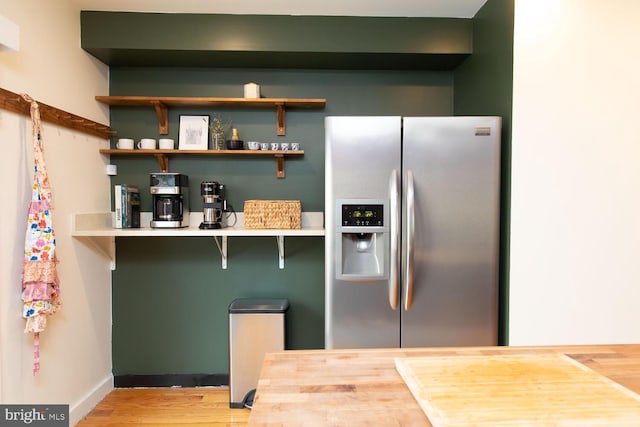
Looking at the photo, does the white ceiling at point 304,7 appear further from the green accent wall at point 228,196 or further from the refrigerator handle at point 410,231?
the refrigerator handle at point 410,231

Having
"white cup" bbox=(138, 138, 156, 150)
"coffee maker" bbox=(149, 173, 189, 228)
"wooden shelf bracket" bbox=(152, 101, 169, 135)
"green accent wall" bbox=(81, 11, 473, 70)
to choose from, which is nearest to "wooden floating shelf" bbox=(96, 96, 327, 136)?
"wooden shelf bracket" bbox=(152, 101, 169, 135)

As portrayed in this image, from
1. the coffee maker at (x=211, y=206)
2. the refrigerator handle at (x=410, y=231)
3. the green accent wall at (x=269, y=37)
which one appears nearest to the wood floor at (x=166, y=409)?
the coffee maker at (x=211, y=206)

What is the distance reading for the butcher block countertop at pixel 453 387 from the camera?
0.70 m

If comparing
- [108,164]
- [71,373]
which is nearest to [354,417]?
[71,373]

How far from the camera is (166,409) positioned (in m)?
2.35

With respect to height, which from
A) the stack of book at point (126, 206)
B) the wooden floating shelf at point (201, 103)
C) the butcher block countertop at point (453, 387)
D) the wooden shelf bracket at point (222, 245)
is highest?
the wooden floating shelf at point (201, 103)

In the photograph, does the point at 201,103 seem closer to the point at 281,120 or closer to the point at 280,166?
the point at 281,120

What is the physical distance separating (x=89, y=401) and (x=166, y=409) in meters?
0.49

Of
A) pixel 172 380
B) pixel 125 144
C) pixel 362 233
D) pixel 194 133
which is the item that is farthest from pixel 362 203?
pixel 172 380

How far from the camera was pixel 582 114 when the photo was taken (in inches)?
69.2

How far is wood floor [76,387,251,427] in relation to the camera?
2.21 metres

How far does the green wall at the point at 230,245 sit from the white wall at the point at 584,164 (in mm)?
952

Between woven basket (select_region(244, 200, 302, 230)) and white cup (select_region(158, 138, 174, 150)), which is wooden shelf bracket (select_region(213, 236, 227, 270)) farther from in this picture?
white cup (select_region(158, 138, 174, 150))

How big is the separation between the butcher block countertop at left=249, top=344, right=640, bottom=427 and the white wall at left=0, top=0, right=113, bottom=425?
155 centimetres
